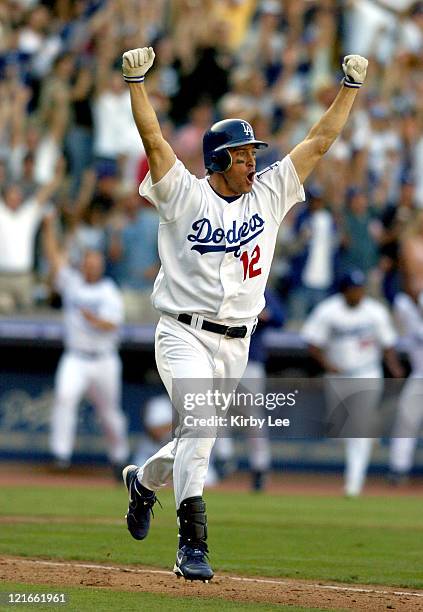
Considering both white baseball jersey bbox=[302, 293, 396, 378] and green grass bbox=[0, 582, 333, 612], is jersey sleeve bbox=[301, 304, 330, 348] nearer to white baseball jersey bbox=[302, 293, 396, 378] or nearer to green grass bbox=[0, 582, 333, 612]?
white baseball jersey bbox=[302, 293, 396, 378]

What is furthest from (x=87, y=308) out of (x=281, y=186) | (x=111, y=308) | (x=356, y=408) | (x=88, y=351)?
(x=281, y=186)

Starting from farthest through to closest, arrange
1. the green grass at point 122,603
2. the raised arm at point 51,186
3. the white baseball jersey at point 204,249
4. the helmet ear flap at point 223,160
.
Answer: the raised arm at point 51,186
the helmet ear flap at point 223,160
the white baseball jersey at point 204,249
the green grass at point 122,603

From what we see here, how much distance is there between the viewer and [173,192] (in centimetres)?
714

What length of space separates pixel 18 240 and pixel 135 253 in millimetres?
1357

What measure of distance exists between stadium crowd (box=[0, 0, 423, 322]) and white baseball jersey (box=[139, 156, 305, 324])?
27.2 feet

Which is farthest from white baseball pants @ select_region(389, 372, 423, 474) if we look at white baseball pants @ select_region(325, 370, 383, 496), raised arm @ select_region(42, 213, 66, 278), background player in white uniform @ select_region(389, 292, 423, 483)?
raised arm @ select_region(42, 213, 66, 278)

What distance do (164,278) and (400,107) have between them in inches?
450

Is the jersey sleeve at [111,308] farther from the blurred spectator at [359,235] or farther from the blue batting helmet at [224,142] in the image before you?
the blue batting helmet at [224,142]

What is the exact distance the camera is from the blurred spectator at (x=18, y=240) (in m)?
15.6

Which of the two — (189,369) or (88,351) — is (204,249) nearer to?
(189,369)

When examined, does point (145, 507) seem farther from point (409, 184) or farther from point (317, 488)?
point (409, 184)

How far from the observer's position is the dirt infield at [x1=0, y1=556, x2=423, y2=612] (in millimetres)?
6770

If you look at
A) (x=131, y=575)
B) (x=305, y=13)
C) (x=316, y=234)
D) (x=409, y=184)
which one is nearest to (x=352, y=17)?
(x=305, y=13)

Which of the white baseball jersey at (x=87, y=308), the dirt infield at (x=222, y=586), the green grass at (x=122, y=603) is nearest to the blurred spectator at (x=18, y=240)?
the white baseball jersey at (x=87, y=308)
